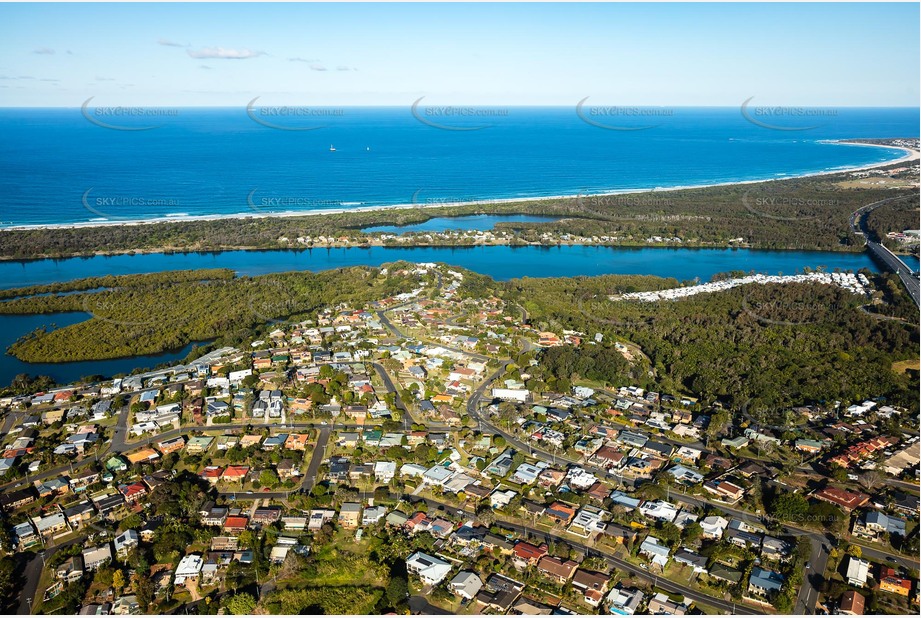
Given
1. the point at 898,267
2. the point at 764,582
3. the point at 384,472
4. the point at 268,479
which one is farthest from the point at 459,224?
the point at 764,582

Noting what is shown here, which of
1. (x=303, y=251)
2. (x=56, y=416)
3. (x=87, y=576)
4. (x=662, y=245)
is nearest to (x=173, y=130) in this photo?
(x=303, y=251)

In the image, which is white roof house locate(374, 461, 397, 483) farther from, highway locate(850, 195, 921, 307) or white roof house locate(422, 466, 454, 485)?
highway locate(850, 195, 921, 307)

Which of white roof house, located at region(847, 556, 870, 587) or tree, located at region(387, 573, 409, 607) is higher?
white roof house, located at region(847, 556, 870, 587)

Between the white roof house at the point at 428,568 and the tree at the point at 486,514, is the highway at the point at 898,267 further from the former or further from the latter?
the white roof house at the point at 428,568

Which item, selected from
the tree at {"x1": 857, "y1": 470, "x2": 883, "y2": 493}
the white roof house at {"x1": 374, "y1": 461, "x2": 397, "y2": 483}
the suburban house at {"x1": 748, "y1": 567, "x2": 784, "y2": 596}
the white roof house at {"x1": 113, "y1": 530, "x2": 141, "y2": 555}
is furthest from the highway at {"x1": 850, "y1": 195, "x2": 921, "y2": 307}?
the white roof house at {"x1": 113, "y1": 530, "x2": 141, "y2": 555}

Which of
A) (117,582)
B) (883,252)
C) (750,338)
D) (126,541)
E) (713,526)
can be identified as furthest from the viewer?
(883,252)

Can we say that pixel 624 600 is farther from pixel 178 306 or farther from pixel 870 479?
pixel 178 306

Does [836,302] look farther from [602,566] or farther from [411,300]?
[602,566]
